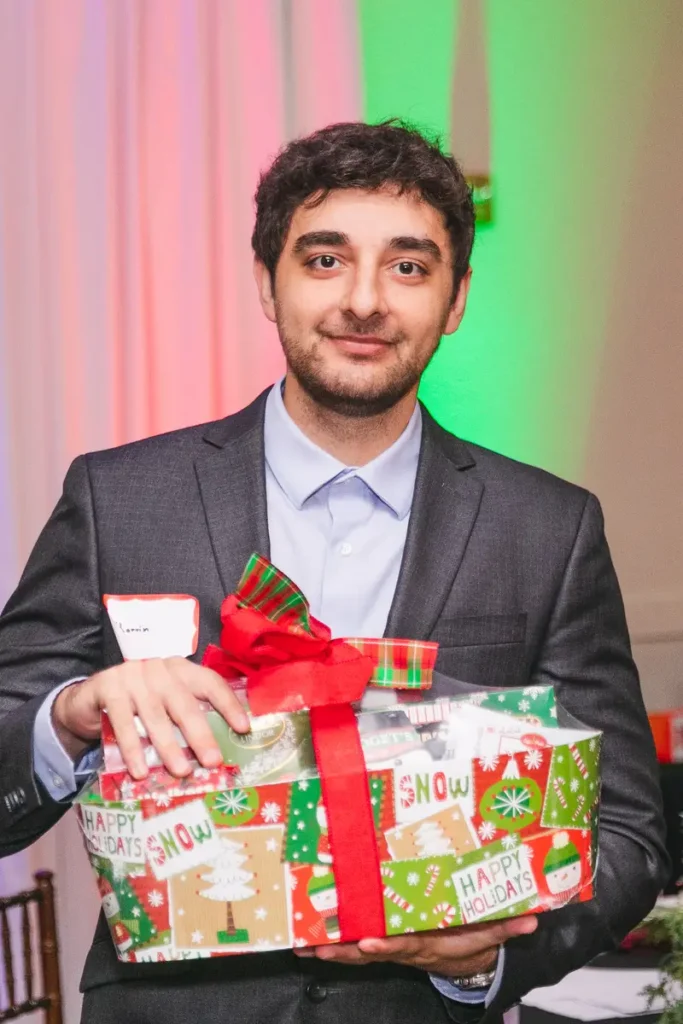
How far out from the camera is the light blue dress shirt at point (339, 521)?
1.46 metres

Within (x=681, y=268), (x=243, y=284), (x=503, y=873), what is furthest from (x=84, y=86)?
(x=503, y=873)

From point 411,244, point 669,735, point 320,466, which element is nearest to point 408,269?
point 411,244

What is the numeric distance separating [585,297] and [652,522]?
0.70m

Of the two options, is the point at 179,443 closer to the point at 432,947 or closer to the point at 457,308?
the point at 457,308

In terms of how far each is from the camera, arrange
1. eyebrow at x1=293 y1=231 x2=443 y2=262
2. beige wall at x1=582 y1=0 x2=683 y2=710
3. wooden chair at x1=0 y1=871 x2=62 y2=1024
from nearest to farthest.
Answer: eyebrow at x1=293 y1=231 x2=443 y2=262 < wooden chair at x1=0 y1=871 x2=62 y2=1024 < beige wall at x1=582 y1=0 x2=683 y2=710

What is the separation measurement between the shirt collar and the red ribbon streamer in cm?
44

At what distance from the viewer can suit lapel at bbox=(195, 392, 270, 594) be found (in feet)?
4.74

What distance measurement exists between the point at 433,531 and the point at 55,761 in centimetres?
53

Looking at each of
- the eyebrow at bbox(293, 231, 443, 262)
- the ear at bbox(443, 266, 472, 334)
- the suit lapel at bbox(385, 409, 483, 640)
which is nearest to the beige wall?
the ear at bbox(443, 266, 472, 334)

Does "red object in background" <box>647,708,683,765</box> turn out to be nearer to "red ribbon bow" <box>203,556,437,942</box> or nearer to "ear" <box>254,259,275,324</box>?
"ear" <box>254,259,275,324</box>

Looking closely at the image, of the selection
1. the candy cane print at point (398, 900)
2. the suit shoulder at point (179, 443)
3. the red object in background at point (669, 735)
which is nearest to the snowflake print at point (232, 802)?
→ the candy cane print at point (398, 900)

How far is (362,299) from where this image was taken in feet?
4.77

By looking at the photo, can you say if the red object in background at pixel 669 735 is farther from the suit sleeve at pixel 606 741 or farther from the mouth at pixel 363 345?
the mouth at pixel 363 345

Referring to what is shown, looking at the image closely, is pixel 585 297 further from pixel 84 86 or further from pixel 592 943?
pixel 592 943
